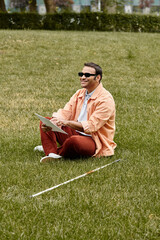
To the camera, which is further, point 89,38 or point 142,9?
point 142,9

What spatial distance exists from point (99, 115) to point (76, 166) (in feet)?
2.40

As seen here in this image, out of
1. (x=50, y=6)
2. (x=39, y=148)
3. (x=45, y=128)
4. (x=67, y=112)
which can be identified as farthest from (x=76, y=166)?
(x=50, y=6)

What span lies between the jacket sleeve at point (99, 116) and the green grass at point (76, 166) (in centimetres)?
46

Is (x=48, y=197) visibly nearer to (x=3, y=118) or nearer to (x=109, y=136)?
(x=109, y=136)

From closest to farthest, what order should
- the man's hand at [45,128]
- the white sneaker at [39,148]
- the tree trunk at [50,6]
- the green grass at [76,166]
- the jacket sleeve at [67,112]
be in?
1. the green grass at [76,166]
2. the man's hand at [45,128]
3. the jacket sleeve at [67,112]
4. the white sneaker at [39,148]
5. the tree trunk at [50,6]

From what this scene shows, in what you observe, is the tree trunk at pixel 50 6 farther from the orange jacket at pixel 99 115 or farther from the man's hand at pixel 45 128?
the man's hand at pixel 45 128

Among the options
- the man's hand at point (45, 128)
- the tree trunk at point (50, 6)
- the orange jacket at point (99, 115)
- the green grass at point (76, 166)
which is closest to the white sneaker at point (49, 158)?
the green grass at point (76, 166)

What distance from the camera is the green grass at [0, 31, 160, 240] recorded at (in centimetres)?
365

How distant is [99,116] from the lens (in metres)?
5.34

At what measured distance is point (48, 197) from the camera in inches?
166

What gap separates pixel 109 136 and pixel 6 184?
171 centimetres

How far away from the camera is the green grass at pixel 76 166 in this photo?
365cm

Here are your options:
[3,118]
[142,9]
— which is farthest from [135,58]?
[142,9]

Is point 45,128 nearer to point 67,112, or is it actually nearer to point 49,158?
point 49,158
